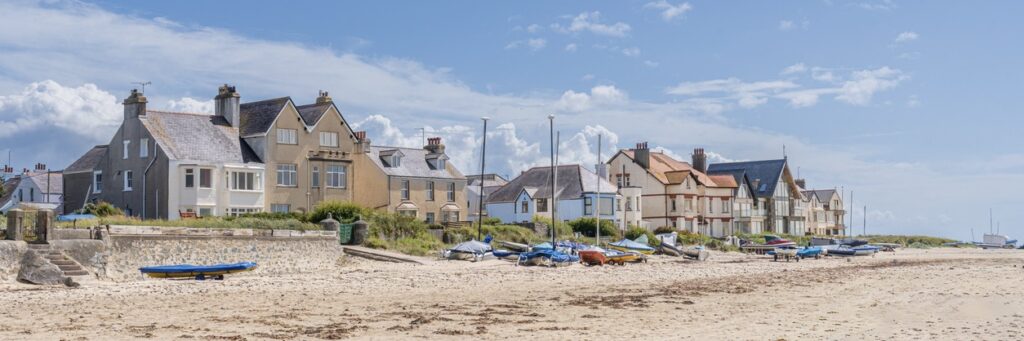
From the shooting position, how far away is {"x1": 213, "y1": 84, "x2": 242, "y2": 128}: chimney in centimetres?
5616

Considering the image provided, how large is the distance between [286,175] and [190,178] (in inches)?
233

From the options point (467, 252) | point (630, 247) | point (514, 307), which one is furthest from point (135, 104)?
point (514, 307)

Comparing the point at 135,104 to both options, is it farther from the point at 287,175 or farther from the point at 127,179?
the point at 287,175

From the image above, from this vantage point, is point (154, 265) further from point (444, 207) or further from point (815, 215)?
point (815, 215)

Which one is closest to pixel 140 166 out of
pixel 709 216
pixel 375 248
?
pixel 375 248

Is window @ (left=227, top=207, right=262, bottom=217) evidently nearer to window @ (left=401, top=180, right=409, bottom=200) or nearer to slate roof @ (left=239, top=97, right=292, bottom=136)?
slate roof @ (left=239, top=97, right=292, bottom=136)

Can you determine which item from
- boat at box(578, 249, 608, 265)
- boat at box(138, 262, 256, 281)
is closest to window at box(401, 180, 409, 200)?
boat at box(578, 249, 608, 265)

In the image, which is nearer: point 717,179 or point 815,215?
point 717,179

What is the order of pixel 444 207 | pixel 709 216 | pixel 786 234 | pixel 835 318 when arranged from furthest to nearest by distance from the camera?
A: 1. pixel 786 234
2. pixel 709 216
3. pixel 444 207
4. pixel 835 318

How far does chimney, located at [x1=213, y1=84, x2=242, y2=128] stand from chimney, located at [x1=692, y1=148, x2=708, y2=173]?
157 ft

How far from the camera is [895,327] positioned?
844 inches

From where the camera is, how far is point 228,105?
56.4 metres

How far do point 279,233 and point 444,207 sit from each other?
2555cm

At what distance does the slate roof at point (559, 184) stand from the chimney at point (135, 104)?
29.5 metres
